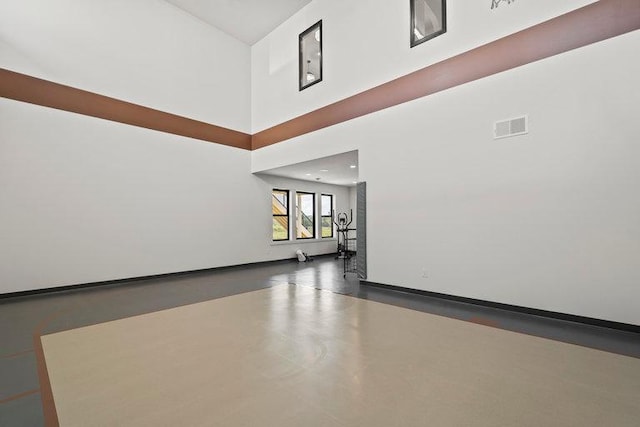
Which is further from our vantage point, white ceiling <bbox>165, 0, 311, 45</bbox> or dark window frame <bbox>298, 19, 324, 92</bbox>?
white ceiling <bbox>165, 0, 311, 45</bbox>

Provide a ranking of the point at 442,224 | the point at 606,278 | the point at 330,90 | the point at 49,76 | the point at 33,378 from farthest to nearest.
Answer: the point at 330,90
the point at 49,76
the point at 442,224
the point at 606,278
the point at 33,378

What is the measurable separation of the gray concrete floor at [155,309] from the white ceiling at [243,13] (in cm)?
653

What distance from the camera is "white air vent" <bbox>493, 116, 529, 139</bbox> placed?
11.4 ft

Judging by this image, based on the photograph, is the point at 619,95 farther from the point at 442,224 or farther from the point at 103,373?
the point at 103,373

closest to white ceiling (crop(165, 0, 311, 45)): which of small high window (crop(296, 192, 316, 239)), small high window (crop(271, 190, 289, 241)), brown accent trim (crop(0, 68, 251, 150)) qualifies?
brown accent trim (crop(0, 68, 251, 150))

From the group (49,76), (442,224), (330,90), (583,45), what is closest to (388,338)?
(442,224)

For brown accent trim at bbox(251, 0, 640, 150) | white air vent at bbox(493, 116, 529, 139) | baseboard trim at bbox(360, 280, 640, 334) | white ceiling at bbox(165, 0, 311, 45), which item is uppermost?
white ceiling at bbox(165, 0, 311, 45)

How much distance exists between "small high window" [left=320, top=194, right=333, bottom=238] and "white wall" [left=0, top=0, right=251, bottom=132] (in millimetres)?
3820

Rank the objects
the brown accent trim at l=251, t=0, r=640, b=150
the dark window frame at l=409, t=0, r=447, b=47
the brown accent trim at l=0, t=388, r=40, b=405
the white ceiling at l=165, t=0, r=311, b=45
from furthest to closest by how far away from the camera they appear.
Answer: the white ceiling at l=165, t=0, r=311, b=45 → the dark window frame at l=409, t=0, r=447, b=47 → the brown accent trim at l=251, t=0, r=640, b=150 → the brown accent trim at l=0, t=388, r=40, b=405

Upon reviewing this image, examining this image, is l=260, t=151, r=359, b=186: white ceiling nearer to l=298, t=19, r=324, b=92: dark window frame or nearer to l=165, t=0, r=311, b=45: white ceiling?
l=298, t=19, r=324, b=92: dark window frame

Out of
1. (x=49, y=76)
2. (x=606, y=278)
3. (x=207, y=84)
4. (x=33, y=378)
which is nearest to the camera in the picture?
(x=33, y=378)

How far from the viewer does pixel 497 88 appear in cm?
371

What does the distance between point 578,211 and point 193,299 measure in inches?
212

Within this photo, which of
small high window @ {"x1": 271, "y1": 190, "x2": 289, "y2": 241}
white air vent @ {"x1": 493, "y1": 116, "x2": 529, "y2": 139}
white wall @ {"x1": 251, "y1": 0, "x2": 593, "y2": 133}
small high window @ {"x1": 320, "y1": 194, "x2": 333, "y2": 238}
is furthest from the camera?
small high window @ {"x1": 320, "y1": 194, "x2": 333, "y2": 238}
